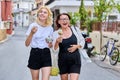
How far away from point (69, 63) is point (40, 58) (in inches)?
20.1

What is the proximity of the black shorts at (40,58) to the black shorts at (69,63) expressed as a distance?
221mm

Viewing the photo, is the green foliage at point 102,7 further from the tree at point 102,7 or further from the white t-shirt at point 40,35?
the white t-shirt at point 40,35

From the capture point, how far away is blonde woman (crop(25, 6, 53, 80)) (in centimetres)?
714

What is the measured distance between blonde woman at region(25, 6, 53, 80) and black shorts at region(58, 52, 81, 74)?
9.0 inches

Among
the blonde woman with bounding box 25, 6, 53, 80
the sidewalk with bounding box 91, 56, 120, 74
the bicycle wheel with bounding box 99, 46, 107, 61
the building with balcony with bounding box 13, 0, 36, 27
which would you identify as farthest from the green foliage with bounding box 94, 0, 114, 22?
the building with balcony with bounding box 13, 0, 36, 27

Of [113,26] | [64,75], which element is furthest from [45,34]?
[113,26]

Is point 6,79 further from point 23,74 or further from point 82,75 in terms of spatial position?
point 82,75

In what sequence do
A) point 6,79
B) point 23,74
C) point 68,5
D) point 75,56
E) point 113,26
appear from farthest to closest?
point 68,5, point 113,26, point 23,74, point 6,79, point 75,56

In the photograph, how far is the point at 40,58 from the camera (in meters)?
7.18

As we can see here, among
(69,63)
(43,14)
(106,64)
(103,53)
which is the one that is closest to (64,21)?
(43,14)

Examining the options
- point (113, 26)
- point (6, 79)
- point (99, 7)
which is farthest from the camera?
point (113, 26)

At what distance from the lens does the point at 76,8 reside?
53656mm

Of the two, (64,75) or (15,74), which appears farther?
(15,74)

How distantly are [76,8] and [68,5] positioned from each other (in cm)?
151
